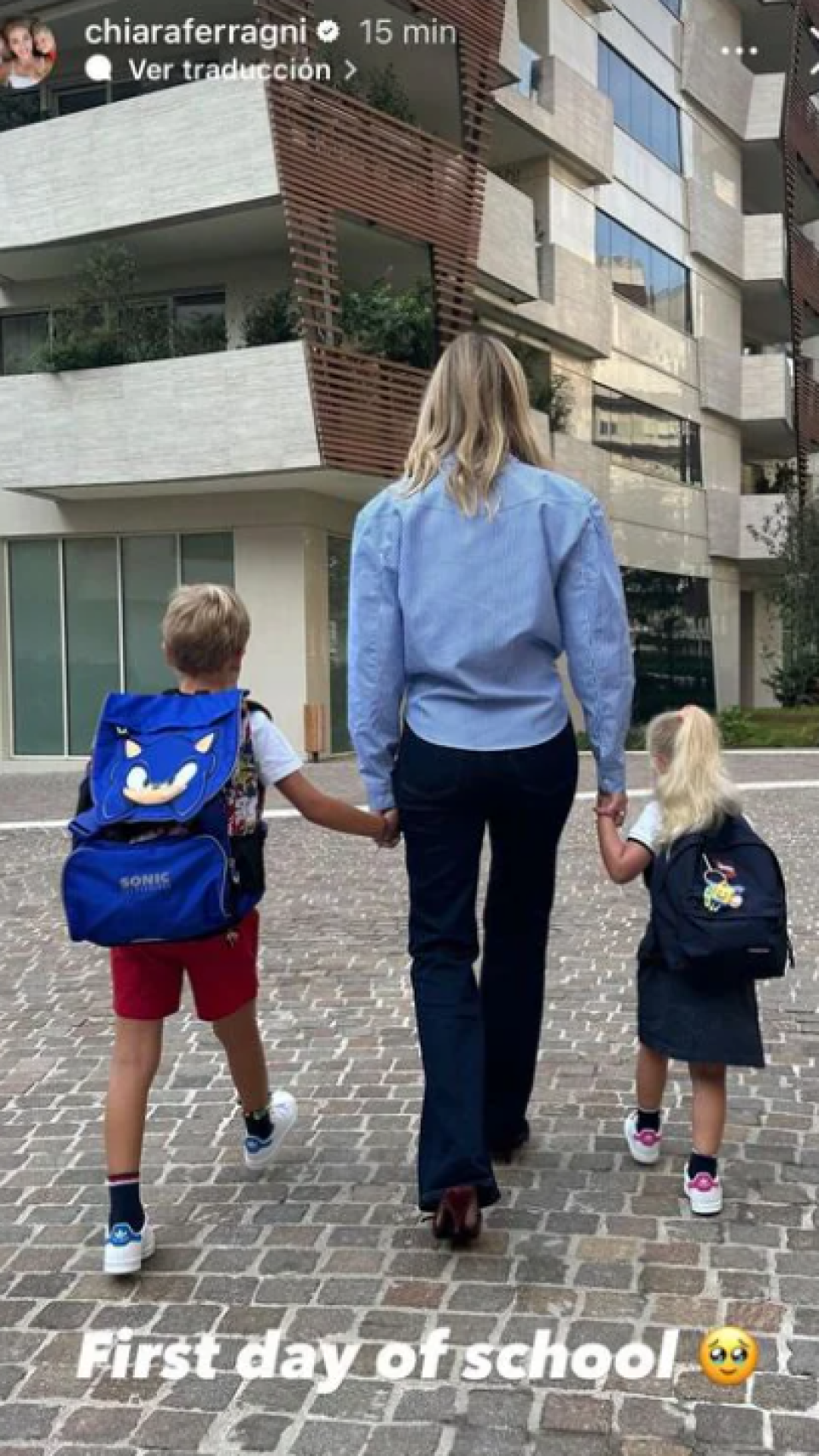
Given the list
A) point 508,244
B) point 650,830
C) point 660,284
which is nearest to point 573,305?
point 508,244

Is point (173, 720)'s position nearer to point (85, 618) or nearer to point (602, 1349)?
point (602, 1349)

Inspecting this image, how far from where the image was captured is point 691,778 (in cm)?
335

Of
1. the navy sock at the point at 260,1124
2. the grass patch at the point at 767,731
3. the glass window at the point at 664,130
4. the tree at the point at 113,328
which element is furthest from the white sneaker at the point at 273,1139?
the glass window at the point at 664,130

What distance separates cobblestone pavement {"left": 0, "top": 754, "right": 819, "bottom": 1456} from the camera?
2445 millimetres

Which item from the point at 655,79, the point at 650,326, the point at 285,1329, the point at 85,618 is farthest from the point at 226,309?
the point at 285,1329

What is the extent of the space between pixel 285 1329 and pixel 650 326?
1053 inches

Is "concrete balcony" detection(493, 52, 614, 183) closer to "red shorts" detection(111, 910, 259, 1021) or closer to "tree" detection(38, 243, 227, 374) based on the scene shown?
"tree" detection(38, 243, 227, 374)

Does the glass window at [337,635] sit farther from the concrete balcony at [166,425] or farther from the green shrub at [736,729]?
the green shrub at [736,729]

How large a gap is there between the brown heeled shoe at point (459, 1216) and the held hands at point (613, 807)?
98 centimetres

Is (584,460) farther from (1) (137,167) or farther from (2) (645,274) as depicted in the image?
(1) (137,167)

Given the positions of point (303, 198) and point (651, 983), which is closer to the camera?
point (651, 983)

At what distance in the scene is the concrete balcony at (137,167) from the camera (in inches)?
645

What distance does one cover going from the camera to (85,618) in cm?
1977

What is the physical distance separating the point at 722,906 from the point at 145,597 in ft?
56.3
